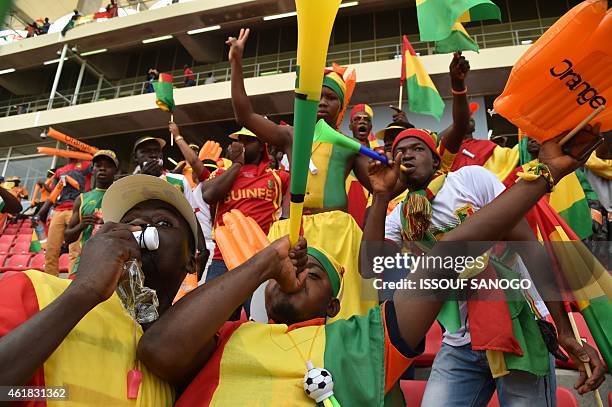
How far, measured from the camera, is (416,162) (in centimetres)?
231

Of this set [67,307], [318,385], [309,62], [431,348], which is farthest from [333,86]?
[67,307]

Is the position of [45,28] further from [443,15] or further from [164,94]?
[443,15]

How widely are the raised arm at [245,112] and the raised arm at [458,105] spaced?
100 cm

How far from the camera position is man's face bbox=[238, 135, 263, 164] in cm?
382

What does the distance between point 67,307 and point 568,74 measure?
140cm

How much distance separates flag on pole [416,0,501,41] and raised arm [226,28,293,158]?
3.21 feet

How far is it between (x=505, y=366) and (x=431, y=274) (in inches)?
20.0

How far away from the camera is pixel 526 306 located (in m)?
1.64

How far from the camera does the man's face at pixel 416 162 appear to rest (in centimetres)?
228

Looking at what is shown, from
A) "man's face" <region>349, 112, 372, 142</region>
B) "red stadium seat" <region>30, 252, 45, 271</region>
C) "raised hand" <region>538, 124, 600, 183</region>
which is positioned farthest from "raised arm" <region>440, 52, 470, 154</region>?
"red stadium seat" <region>30, 252, 45, 271</region>

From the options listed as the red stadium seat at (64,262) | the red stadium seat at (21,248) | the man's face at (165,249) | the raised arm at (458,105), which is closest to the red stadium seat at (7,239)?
the red stadium seat at (21,248)

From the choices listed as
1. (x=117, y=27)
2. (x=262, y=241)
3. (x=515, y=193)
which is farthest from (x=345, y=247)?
(x=117, y=27)

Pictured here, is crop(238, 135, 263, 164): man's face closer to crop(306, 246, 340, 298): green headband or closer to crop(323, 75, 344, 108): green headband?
crop(323, 75, 344, 108): green headband

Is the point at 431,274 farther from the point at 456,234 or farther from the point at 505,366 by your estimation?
the point at 505,366
